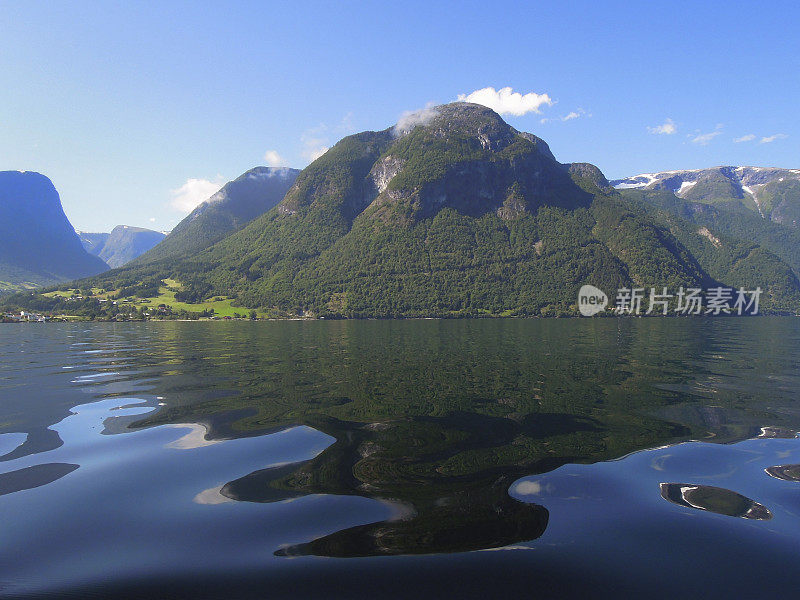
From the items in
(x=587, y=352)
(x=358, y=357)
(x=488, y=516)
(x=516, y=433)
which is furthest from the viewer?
(x=587, y=352)

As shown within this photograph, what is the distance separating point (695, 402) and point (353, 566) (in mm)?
22344

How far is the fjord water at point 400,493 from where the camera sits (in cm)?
703

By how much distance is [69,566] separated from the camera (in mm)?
7293

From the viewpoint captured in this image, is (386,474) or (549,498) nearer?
(549,498)

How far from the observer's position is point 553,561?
7.45 meters

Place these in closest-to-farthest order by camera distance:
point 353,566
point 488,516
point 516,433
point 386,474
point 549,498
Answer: point 353,566
point 488,516
point 549,498
point 386,474
point 516,433

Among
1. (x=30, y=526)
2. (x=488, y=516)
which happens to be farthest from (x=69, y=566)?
(x=488, y=516)

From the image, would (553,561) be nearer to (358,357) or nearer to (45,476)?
(45,476)

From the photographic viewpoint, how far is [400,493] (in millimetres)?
10297

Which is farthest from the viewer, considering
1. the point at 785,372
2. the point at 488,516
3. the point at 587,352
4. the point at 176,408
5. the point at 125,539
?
the point at 587,352

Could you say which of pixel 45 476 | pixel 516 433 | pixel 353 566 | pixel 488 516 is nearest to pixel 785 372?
pixel 516 433

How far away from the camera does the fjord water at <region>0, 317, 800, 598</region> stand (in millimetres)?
7031

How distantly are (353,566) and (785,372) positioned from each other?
136 ft

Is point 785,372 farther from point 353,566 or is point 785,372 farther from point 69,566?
point 69,566
